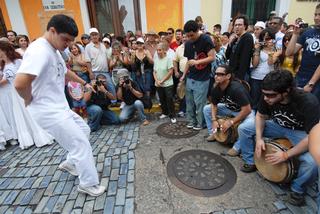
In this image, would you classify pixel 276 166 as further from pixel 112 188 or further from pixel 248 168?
pixel 112 188

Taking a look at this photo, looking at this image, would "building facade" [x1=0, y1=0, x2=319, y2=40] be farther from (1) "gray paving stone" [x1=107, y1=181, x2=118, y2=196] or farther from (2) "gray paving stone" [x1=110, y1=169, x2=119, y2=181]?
(1) "gray paving stone" [x1=107, y1=181, x2=118, y2=196]

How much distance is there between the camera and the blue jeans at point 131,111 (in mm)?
5047

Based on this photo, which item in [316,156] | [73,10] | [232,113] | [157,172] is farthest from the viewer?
[73,10]

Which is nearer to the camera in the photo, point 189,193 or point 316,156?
point 316,156

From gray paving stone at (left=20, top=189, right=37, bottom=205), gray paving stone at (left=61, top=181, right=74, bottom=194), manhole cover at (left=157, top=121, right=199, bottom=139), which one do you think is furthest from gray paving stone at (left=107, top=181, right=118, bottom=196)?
manhole cover at (left=157, top=121, right=199, bottom=139)

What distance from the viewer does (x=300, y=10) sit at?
8039 millimetres

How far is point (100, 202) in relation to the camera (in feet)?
8.88

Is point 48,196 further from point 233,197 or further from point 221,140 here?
point 221,140

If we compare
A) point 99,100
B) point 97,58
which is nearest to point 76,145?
point 99,100

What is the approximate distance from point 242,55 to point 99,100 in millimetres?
3276

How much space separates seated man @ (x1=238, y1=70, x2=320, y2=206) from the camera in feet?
7.95

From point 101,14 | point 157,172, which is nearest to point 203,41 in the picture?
point 157,172

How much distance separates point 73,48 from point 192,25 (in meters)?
3.35

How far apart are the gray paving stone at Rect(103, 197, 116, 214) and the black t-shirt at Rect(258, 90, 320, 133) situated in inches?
92.3
